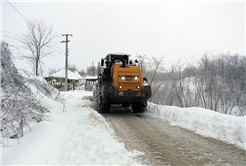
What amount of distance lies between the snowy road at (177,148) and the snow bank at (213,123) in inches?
14.9

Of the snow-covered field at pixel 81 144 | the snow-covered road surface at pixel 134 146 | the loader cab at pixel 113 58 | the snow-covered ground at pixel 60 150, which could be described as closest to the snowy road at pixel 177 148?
the snow-covered road surface at pixel 134 146

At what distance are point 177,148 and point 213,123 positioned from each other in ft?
7.00

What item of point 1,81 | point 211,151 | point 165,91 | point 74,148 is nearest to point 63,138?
point 74,148

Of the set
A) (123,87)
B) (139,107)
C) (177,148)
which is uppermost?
(123,87)

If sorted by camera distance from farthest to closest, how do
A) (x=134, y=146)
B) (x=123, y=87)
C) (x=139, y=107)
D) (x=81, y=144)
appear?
(x=139, y=107) → (x=123, y=87) → (x=134, y=146) → (x=81, y=144)

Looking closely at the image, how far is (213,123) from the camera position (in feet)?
16.8

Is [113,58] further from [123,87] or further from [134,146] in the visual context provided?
[134,146]

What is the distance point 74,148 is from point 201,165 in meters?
2.61

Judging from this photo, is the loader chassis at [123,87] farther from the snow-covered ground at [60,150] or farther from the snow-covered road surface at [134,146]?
the snow-covered ground at [60,150]

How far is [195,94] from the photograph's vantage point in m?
12.6

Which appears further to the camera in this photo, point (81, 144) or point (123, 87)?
point (123, 87)

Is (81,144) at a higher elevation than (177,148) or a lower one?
higher

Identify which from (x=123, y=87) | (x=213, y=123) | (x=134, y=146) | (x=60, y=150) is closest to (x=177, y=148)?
(x=134, y=146)

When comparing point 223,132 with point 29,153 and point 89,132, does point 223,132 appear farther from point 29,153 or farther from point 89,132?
point 29,153
